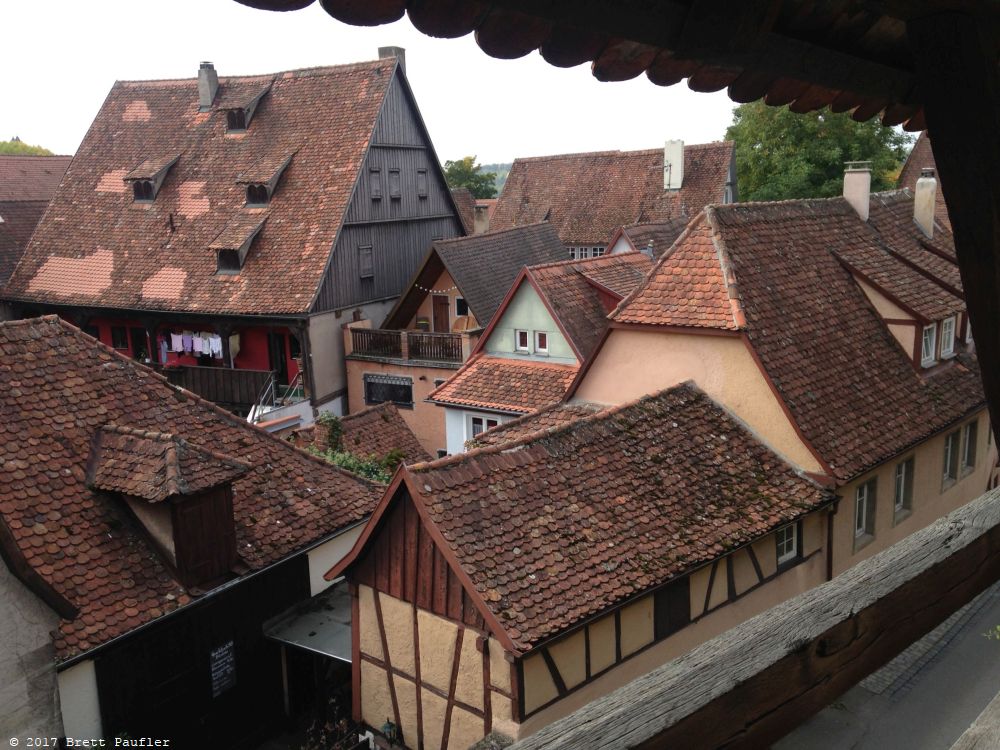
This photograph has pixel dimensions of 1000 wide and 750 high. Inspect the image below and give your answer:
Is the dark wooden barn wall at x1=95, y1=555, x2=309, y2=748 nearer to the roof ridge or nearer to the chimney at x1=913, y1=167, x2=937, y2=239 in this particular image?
the roof ridge

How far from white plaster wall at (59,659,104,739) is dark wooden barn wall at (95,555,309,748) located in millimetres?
78

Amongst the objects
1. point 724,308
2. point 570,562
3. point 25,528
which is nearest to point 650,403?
point 724,308

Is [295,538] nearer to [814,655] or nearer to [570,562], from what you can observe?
Result: [570,562]

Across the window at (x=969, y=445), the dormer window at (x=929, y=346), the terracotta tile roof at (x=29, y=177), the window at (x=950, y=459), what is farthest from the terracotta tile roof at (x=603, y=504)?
the terracotta tile roof at (x=29, y=177)

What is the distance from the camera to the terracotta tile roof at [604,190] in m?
43.8

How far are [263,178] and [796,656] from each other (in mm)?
27668

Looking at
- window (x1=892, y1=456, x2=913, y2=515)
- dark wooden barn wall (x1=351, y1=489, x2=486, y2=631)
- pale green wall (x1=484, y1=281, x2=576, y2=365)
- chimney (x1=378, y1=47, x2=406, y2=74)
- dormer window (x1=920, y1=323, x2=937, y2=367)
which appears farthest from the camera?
chimney (x1=378, y1=47, x2=406, y2=74)

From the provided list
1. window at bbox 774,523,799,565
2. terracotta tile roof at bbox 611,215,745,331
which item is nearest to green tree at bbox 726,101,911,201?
terracotta tile roof at bbox 611,215,745,331

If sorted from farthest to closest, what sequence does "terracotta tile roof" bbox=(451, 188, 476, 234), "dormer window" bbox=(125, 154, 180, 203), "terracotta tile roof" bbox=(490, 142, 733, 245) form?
1. "terracotta tile roof" bbox=(451, 188, 476, 234)
2. "terracotta tile roof" bbox=(490, 142, 733, 245)
3. "dormer window" bbox=(125, 154, 180, 203)

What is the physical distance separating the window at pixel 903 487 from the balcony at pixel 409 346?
12222 mm

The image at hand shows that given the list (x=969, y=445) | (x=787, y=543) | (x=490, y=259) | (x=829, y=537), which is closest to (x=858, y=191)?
(x=969, y=445)

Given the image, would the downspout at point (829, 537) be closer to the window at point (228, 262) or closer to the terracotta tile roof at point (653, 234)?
the terracotta tile roof at point (653, 234)

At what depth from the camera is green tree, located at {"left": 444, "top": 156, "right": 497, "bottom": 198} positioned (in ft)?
228

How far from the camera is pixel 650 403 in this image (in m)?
13.9
